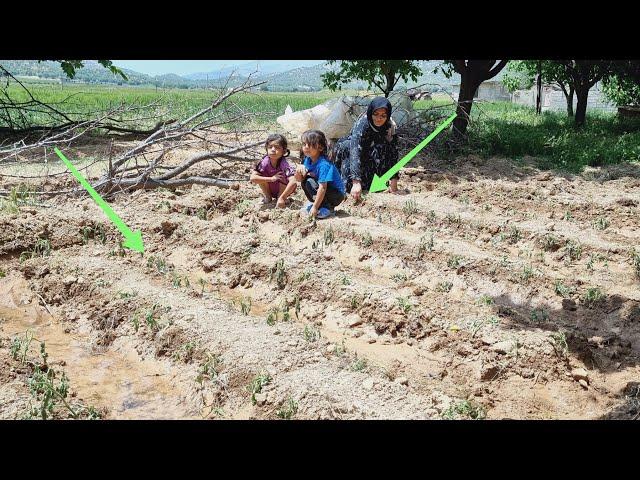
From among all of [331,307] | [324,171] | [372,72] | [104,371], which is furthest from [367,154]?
[372,72]

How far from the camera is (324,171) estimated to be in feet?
17.5

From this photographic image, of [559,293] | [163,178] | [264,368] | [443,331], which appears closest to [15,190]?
[163,178]

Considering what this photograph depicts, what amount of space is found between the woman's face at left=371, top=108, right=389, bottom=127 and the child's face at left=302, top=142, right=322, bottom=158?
0.94 metres

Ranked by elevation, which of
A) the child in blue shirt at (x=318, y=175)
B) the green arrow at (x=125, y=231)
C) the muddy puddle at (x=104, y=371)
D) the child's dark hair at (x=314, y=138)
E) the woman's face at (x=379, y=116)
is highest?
the woman's face at (x=379, y=116)

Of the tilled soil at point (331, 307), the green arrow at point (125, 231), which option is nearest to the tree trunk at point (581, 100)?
the tilled soil at point (331, 307)

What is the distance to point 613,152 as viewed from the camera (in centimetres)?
1012

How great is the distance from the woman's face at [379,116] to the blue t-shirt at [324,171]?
1.18m

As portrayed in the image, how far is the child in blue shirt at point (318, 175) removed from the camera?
504 centimetres

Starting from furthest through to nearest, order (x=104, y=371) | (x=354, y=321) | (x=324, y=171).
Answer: (x=324, y=171) → (x=354, y=321) → (x=104, y=371)

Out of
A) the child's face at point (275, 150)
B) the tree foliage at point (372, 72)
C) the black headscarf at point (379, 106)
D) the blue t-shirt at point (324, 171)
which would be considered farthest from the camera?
the tree foliage at point (372, 72)

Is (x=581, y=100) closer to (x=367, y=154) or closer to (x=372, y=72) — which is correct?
(x=372, y=72)

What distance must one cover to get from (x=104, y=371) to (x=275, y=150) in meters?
2.73

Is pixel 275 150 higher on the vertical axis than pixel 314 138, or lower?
lower

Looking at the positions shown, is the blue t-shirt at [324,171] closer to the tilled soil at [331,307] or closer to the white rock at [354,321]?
the tilled soil at [331,307]
